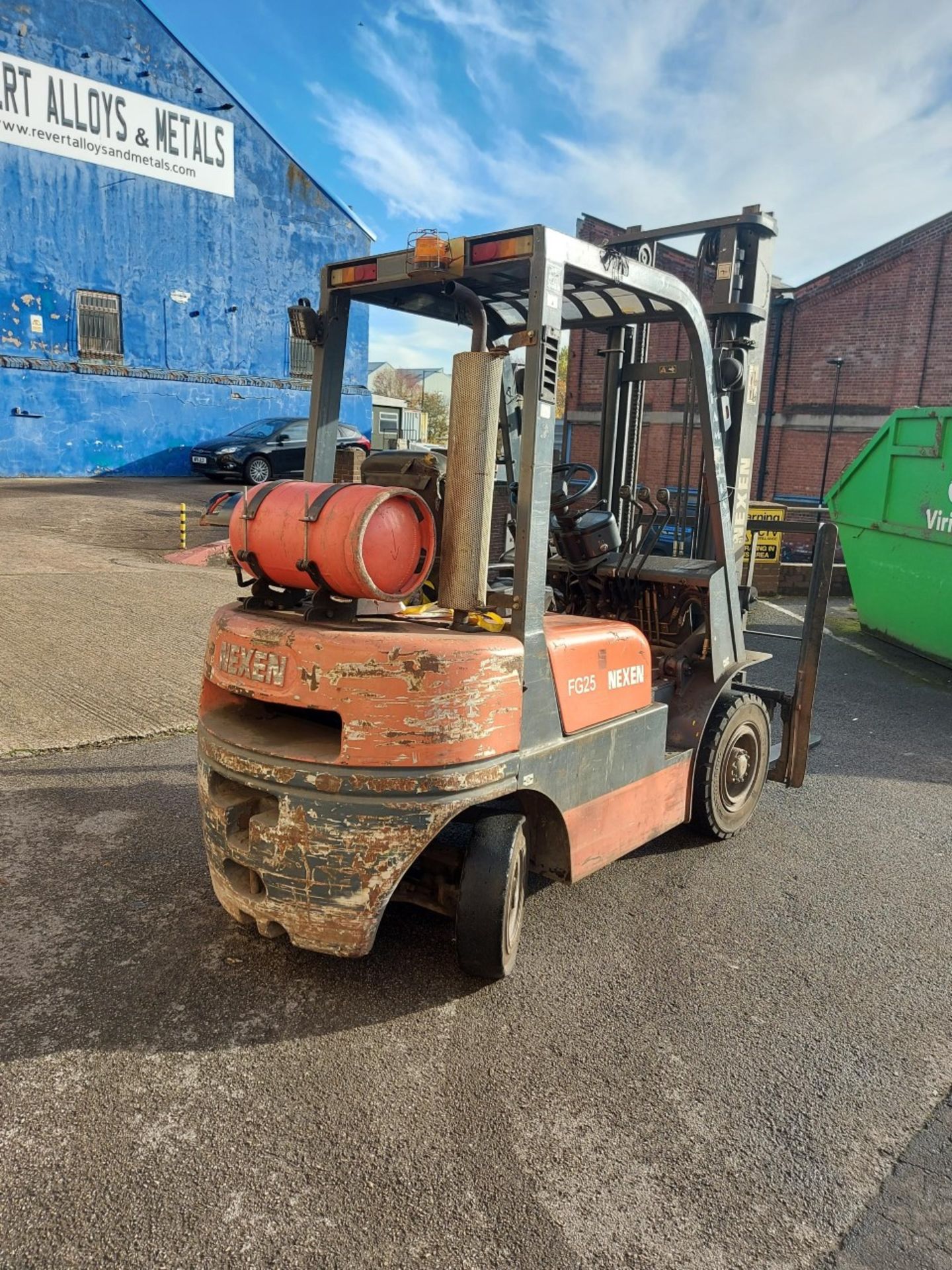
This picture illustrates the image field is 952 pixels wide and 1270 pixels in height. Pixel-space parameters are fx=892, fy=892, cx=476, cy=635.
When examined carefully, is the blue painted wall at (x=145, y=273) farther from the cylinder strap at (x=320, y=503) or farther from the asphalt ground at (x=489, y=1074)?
the cylinder strap at (x=320, y=503)

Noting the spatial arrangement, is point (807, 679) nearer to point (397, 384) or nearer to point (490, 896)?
point (490, 896)

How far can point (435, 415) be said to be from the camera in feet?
222

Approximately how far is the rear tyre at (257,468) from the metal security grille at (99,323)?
→ 5003mm

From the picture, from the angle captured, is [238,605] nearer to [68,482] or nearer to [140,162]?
[68,482]

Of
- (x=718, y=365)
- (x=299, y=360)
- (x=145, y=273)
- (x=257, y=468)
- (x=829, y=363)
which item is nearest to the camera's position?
(x=718, y=365)

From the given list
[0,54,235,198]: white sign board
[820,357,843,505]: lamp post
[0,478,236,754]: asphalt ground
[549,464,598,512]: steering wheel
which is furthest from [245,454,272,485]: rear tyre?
[549,464,598,512]: steering wheel

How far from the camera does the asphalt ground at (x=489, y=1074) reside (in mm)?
2264

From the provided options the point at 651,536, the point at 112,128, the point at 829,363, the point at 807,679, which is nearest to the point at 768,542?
the point at 807,679

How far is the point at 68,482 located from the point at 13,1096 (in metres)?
19.1

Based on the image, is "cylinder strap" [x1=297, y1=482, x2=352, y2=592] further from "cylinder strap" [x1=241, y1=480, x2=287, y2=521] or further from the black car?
the black car

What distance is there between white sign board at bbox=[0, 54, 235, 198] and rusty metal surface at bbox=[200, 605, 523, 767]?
21479mm

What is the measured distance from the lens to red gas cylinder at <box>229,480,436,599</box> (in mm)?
2816

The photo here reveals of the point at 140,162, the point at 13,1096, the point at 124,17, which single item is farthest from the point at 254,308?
the point at 13,1096

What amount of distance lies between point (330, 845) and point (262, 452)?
17.5 m
